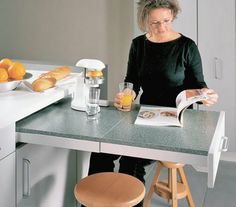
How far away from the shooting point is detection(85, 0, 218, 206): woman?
250cm

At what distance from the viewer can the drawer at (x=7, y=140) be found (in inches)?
65.7

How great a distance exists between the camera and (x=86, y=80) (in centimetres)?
203

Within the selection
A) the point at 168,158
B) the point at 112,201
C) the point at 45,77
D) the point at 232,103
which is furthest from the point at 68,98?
the point at 232,103

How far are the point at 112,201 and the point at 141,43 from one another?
3.96 ft

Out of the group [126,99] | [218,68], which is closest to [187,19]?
[218,68]

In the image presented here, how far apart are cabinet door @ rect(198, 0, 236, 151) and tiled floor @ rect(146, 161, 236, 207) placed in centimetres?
24

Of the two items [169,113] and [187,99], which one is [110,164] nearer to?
[169,113]

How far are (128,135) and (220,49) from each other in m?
2.00

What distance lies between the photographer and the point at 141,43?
269 cm

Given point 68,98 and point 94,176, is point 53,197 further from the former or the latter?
point 68,98

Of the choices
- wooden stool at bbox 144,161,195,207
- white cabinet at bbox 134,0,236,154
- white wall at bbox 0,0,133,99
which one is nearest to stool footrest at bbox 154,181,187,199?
wooden stool at bbox 144,161,195,207

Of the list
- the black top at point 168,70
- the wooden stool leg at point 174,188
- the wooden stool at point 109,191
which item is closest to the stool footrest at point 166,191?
the wooden stool leg at point 174,188

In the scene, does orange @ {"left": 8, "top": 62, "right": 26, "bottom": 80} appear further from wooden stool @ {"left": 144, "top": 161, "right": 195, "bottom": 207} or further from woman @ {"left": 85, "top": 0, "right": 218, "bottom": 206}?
wooden stool @ {"left": 144, "top": 161, "right": 195, "bottom": 207}

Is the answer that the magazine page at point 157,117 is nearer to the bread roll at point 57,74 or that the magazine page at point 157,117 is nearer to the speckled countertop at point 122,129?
the speckled countertop at point 122,129
